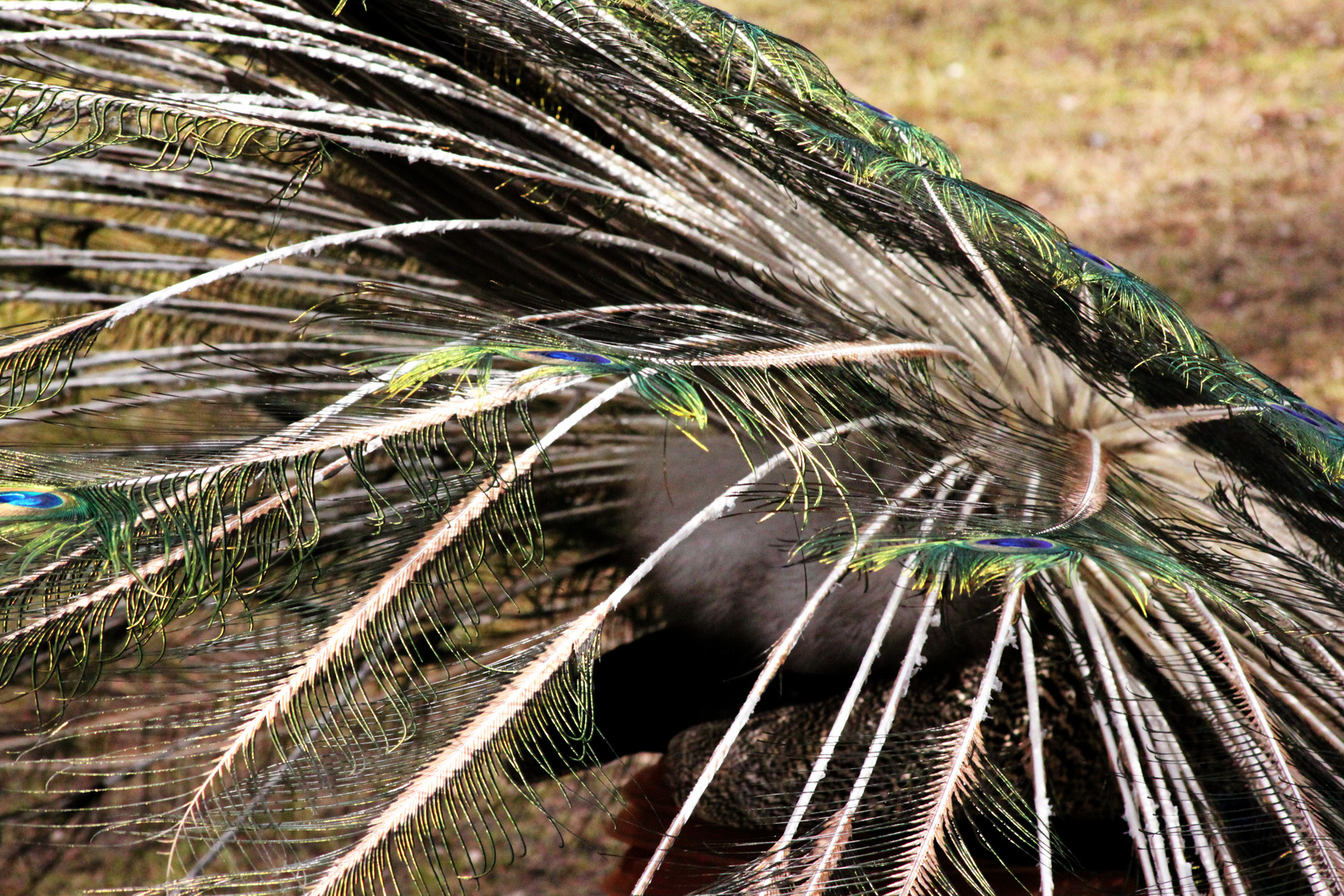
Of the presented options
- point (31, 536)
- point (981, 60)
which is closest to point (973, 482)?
point (31, 536)

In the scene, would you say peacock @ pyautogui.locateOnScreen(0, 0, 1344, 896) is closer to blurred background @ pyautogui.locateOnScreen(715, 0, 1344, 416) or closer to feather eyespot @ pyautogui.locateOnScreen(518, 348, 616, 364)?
feather eyespot @ pyautogui.locateOnScreen(518, 348, 616, 364)

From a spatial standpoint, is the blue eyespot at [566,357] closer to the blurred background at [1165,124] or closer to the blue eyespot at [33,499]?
the blue eyespot at [33,499]

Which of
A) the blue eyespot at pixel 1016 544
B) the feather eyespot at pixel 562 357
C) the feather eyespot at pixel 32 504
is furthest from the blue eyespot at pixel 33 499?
the blue eyespot at pixel 1016 544

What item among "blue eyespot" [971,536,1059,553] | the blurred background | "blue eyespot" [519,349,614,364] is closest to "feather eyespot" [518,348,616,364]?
"blue eyespot" [519,349,614,364]

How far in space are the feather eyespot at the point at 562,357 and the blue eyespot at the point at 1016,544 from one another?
0.70m

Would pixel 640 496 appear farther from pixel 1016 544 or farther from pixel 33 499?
pixel 33 499

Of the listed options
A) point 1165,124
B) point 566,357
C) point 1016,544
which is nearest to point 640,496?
point 566,357

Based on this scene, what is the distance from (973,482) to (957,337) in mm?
578

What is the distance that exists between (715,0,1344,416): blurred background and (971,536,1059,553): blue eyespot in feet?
12.4

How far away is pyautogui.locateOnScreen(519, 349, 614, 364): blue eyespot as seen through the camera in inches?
70.3

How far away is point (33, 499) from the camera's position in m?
1.61

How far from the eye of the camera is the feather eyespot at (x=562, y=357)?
5.84 feet

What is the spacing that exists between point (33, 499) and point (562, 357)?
2.77ft

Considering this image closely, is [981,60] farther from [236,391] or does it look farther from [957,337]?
[236,391]
